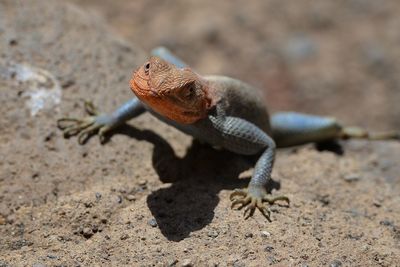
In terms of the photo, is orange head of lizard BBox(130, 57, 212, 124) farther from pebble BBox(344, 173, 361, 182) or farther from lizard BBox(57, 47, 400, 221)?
pebble BBox(344, 173, 361, 182)

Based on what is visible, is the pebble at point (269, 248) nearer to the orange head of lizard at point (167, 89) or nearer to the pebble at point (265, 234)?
the pebble at point (265, 234)

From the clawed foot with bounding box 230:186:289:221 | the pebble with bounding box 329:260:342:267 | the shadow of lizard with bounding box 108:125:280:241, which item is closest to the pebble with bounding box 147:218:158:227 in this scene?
the shadow of lizard with bounding box 108:125:280:241

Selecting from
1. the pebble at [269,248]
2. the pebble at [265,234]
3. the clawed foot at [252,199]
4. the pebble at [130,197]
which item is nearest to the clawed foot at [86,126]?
the pebble at [130,197]

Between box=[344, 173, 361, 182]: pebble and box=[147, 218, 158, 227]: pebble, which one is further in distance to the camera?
box=[344, 173, 361, 182]: pebble

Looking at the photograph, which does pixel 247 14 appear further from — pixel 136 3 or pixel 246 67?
pixel 136 3

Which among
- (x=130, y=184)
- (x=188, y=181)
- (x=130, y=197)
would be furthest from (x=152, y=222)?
(x=188, y=181)

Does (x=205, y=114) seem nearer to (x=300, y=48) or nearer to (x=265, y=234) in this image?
(x=265, y=234)

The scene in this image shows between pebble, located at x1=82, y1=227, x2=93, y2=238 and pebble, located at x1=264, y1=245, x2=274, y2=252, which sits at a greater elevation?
pebble, located at x1=264, y1=245, x2=274, y2=252
